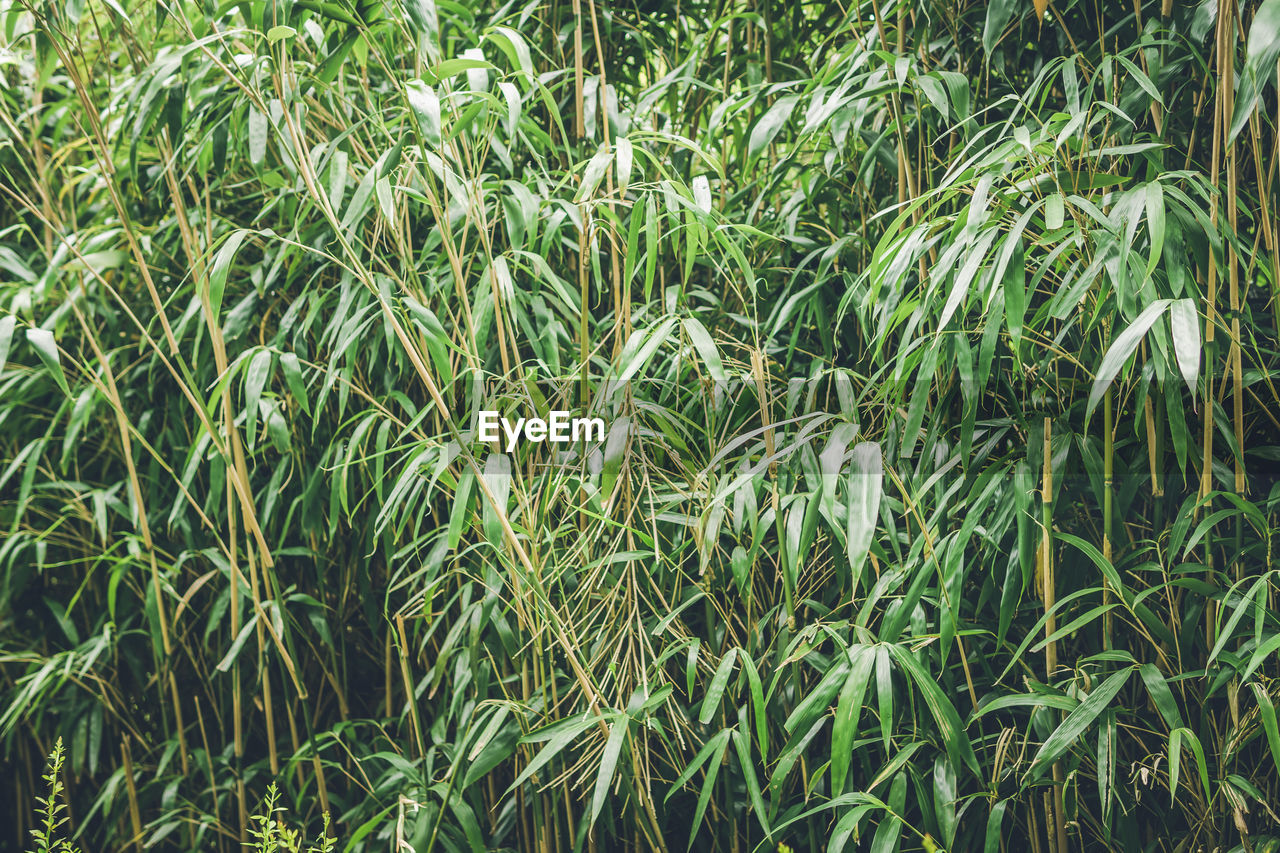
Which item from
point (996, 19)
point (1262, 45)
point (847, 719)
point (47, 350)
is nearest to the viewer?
point (1262, 45)

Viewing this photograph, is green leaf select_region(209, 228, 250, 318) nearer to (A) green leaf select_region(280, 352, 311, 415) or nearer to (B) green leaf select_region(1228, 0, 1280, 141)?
(A) green leaf select_region(280, 352, 311, 415)

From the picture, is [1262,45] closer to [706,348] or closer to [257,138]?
[706,348]

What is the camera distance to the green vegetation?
93cm

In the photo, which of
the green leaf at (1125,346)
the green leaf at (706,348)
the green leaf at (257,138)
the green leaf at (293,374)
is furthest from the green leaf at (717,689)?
the green leaf at (257,138)

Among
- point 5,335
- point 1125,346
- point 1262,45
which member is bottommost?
point 1125,346

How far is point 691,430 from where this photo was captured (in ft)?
3.62

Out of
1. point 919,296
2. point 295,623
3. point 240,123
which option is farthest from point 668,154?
point 295,623

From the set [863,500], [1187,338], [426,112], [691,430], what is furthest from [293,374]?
[1187,338]

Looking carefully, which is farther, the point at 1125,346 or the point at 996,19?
the point at 996,19

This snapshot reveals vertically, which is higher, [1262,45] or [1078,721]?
[1262,45]

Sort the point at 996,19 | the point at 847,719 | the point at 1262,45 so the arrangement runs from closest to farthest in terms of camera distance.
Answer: the point at 1262,45
the point at 847,719
the point at 996,19

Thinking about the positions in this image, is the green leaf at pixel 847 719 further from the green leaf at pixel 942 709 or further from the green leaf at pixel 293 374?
the green leaf at pixel 293 374

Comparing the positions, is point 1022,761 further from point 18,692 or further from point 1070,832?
point 18,692

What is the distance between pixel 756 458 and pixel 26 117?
134cm
